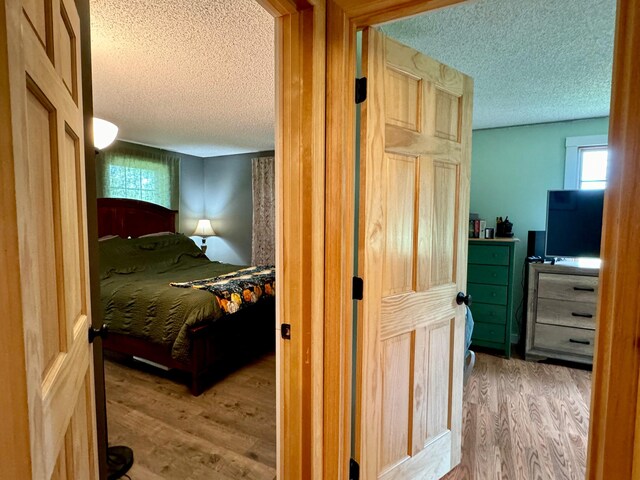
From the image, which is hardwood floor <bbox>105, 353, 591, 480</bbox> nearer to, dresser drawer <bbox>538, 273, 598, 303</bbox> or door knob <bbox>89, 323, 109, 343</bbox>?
dresser drawer <bbox>538, 273, 598, 303</bbox>

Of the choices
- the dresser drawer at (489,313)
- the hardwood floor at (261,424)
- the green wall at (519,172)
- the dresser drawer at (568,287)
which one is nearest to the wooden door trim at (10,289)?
the hardwood floor at (261,424)

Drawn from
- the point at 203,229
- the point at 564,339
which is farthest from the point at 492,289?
the point at 203,229

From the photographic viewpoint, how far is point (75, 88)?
3.27 feet

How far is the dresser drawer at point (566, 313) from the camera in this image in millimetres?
2990

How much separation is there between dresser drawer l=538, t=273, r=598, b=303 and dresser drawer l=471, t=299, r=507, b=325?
36 centimetres

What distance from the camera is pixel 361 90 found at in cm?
128

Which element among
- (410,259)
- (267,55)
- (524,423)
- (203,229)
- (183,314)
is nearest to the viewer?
(410,259)

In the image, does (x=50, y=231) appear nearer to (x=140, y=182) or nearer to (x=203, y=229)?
(x=140, y=182)

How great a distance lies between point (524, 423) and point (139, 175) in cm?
483

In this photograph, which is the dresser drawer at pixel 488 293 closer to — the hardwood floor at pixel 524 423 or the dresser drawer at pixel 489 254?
the dresser drawer at pixel 489 254

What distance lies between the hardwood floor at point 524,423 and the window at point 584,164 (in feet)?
5.83

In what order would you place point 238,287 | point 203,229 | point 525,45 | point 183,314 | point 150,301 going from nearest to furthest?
point 525,45 < point 183,314 < point 150,301 < point 238,287 < point 203,229

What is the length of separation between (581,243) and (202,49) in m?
3.47

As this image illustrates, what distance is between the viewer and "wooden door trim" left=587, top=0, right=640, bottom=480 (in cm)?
82
